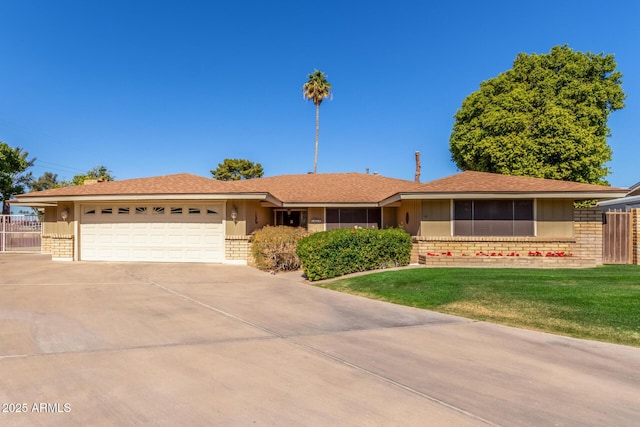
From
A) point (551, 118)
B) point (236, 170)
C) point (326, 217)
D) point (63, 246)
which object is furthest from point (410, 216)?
point (236, 170)

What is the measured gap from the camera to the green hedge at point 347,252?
11164 millimetres

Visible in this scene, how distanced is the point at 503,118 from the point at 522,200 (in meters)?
11.2

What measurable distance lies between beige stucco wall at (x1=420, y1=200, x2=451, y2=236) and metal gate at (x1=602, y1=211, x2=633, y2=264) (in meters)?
5.76

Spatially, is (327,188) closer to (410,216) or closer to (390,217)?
(390,217)

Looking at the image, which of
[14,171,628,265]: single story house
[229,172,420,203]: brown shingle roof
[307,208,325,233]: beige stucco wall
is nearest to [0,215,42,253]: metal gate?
[14,171,628,265]: single story house

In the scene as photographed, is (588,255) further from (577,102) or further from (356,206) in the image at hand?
(577,102)

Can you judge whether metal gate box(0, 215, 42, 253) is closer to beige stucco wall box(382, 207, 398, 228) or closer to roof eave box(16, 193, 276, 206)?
roof eave box(16, 193, 276, 206)

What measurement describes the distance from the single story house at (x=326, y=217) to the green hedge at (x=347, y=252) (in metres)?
1.43

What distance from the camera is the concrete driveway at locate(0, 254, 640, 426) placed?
11.1 feet

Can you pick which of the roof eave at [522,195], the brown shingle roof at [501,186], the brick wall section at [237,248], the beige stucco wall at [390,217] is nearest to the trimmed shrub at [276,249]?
the brick wall section at [237,248]

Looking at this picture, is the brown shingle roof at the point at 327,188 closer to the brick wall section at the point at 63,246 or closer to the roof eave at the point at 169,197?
the roof eave at the point at 169,197

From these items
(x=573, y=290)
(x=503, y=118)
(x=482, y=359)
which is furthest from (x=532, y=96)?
(x=482, y=359)

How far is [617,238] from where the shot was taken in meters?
14.1

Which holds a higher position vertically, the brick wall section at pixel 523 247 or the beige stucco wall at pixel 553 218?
the beige stucco wall at pixel 553 218
